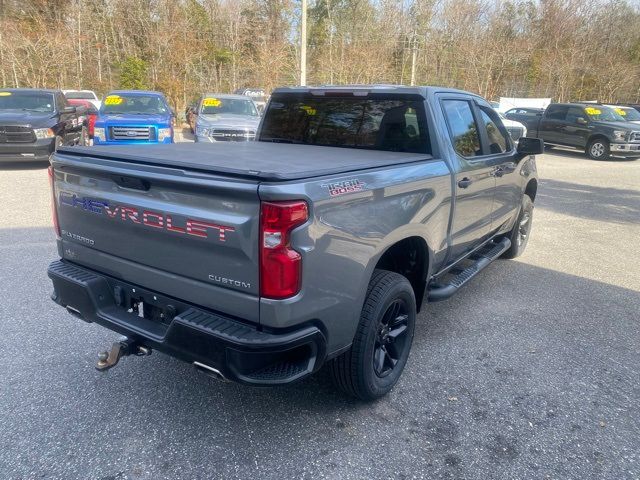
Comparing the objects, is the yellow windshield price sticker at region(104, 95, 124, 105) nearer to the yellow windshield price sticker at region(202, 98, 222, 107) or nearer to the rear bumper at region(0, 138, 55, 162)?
the rear bumper at region(0, 138, 55, 162)

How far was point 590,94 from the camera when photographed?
110 ft

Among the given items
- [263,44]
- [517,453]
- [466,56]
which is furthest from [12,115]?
[466,56]

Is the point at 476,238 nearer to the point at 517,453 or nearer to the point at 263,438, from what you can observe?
the point at 517,453

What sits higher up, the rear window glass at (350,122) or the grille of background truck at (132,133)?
the rear window glass at (350,122)

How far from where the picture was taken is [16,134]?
35.5 feet

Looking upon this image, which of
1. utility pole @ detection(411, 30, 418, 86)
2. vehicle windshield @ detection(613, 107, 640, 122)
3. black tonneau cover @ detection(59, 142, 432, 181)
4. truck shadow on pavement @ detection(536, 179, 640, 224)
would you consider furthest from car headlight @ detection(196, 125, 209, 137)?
utility pole @ detection(411, 30, 418, 86)

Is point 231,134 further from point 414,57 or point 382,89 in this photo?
point 414,57

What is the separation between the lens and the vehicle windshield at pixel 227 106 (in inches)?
538

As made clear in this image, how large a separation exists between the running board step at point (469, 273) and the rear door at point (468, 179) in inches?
6.0

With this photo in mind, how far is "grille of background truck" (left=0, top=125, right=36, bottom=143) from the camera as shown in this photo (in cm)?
1070

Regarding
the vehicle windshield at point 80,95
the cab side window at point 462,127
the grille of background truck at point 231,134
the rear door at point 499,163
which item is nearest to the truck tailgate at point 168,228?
the cab side window at point 462,127

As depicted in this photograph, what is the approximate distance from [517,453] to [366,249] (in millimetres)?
1403

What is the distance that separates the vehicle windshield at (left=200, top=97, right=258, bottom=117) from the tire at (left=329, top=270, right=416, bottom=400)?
11.4m

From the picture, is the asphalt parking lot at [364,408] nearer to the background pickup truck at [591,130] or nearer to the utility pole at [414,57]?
the background pickup truck at [591,130]
